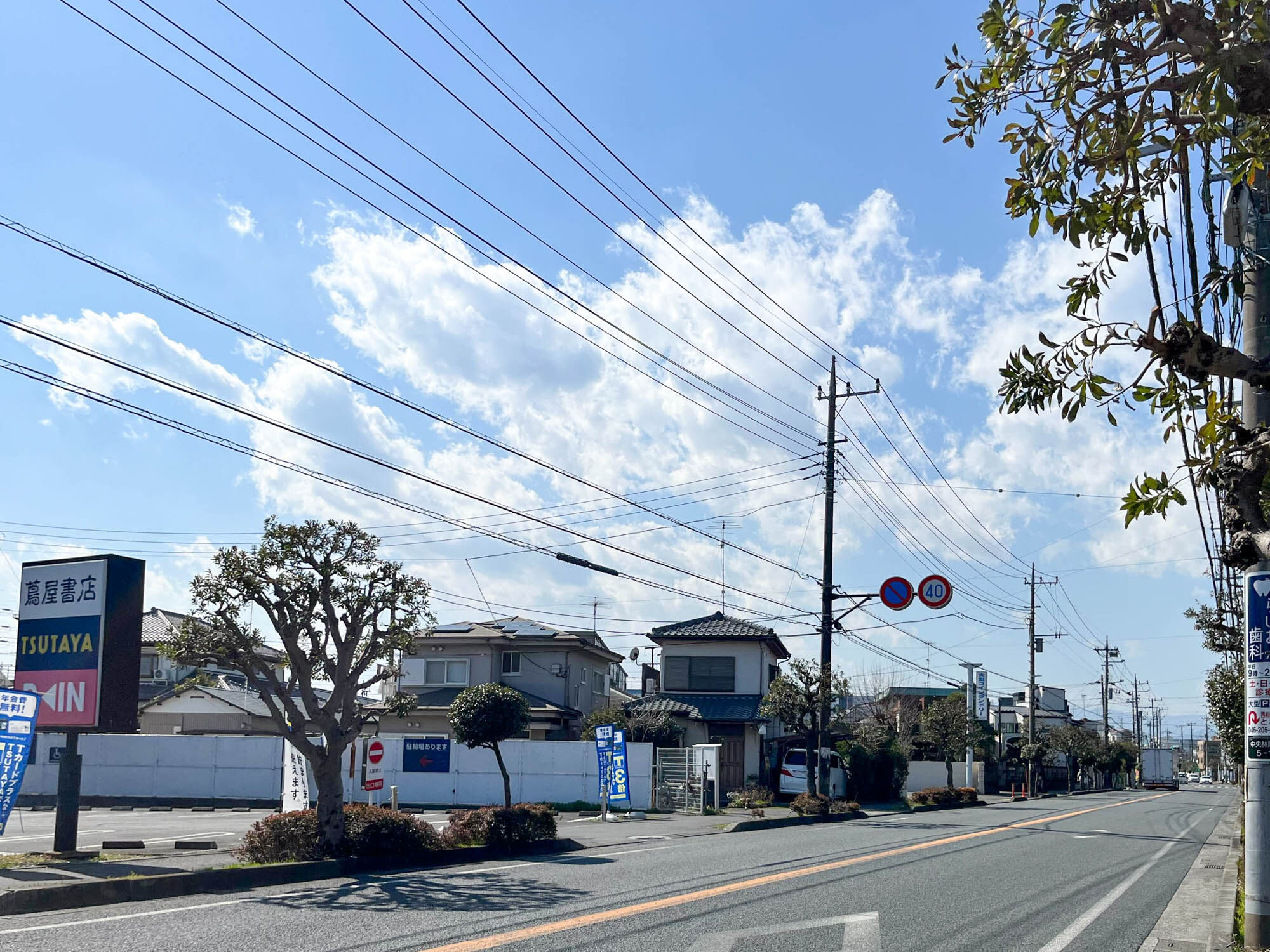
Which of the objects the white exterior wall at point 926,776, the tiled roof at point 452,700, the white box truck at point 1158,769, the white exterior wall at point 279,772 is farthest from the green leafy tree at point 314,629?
the white box truck at point 1158,769

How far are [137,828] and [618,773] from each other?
36.3ft

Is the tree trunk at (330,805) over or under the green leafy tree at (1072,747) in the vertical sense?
over

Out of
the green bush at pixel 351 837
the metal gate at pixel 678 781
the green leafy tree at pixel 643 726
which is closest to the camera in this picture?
the green bush at pixel 351 837

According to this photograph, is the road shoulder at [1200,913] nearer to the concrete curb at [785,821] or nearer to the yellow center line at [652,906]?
the yellow center line at [652,906]

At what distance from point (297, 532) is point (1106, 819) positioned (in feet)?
85.9

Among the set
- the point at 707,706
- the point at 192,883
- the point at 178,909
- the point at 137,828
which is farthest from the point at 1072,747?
the point at 178,909

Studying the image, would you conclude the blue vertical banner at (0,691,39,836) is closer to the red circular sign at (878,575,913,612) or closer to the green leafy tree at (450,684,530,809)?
the green leafy tree at (450,684,530,809)

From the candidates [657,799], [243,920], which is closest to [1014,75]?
[243,920]

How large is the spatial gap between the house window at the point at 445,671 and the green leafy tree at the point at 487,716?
58.1ft

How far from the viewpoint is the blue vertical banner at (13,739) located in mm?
13273

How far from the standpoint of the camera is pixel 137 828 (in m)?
22.9

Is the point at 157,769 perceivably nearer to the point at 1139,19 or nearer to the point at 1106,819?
the point at 1106,819

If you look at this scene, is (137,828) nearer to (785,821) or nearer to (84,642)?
(84,642)

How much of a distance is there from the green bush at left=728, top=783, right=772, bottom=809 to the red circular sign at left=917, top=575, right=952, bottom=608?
892cm
